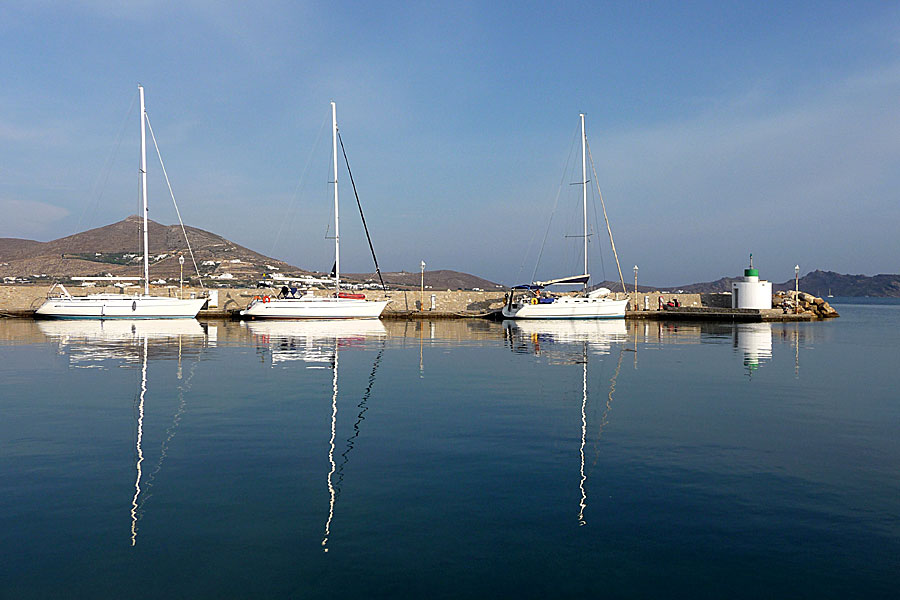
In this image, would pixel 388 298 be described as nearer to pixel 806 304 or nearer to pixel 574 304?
pixel 574 304

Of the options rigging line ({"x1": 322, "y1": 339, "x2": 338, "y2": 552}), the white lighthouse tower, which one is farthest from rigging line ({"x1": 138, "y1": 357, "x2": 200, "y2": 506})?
the white lighthouse tower

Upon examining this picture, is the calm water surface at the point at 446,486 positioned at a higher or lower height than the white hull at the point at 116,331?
lower

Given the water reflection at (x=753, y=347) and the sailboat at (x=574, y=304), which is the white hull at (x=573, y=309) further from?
the water reflection at (x=753, y=347)

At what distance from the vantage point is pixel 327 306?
1934 inches

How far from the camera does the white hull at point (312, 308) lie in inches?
1908

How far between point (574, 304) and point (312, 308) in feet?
65.7

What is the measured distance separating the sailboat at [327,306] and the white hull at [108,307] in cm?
585

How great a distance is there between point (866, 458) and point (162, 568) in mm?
9487

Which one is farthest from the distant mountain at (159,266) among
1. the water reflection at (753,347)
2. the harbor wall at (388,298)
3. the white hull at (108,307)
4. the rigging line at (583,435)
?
the rigging line at (583,435)

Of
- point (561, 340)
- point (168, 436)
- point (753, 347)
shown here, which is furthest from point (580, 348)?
point (168, 436)

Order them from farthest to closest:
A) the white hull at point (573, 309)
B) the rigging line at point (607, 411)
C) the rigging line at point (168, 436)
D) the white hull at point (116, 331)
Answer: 1. the white hull at point (573, 309)
2. the white hull at point (116, 331)
3. the rigging line at point (607, 411)
4. the rigging line at point (168, 436)

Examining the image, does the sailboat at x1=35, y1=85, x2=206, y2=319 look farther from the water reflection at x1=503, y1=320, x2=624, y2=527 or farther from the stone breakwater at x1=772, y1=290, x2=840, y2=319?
the stone breakwater at x1=772, y1=290, x2=840, y2=319

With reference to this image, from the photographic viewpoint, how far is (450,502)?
24.8 feet

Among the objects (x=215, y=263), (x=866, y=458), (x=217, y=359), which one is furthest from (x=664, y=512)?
(x=215, y=263)
